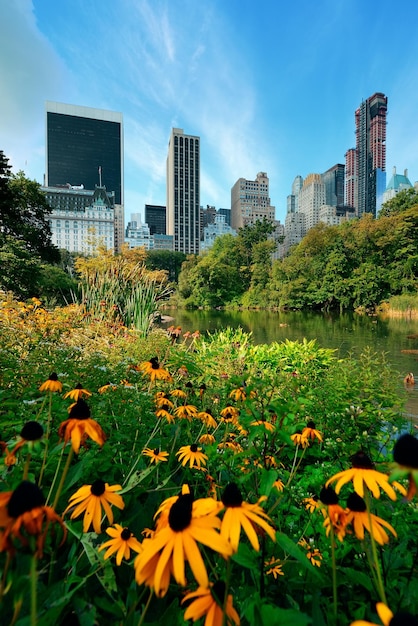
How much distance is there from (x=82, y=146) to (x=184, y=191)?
42.4m

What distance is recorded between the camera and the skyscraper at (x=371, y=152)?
8312cm

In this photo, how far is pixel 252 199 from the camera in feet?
259

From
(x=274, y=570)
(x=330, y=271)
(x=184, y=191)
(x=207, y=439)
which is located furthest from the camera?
(x=184, y=191)

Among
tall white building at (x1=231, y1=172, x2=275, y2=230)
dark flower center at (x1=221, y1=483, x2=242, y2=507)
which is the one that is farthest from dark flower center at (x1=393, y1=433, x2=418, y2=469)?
tall white building at (x1=231, y1=172, x2=275, y2=230)

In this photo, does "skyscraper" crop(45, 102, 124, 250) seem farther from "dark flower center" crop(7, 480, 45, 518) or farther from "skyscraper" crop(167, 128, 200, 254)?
"dark flower center" crop(7, 480, 45, 518)

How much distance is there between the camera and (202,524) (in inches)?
17.9

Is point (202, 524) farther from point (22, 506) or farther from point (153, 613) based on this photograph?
point (153, 613)

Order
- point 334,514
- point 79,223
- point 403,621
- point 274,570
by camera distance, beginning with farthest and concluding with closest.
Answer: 1. point 79,223
2. point 274,570
3. point 334,514
4. point 403,621

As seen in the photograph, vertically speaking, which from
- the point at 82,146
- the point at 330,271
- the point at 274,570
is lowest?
the point at 274,570

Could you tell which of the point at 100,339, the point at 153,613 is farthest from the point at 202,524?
the point at 100,339

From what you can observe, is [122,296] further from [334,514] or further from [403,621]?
[403,621]

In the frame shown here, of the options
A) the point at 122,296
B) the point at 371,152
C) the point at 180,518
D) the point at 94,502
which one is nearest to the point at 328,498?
the point at 180,518

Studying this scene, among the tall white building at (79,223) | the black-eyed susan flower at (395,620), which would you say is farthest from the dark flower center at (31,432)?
the tall white building at (79,223)

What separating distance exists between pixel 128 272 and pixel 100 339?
2.52m
